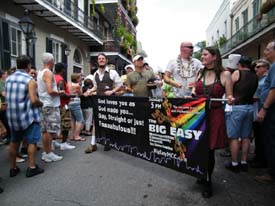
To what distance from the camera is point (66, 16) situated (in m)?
16.7

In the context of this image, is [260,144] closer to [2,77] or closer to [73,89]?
[73,89]

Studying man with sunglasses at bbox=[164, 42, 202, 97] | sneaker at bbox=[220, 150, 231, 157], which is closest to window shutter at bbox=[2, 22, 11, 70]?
man with sunglasses at bbox=[164, 42, 202, 97]

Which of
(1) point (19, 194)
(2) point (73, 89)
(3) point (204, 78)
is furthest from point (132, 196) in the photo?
(2) point (73, 89)

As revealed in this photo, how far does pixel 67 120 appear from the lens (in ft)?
22.5

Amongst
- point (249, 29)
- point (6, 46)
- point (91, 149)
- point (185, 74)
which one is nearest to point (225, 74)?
point (185, 74)

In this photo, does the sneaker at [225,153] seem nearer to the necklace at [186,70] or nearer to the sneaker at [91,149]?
the necklace at [186,70]

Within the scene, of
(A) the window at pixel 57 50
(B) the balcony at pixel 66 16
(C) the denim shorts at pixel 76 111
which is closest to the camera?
(C) the denim shorts at pixel 76 111

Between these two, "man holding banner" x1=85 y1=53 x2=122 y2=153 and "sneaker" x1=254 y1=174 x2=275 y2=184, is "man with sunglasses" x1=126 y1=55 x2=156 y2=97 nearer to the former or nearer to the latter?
"man holding banner" x1=85 y1=53 x2=122 y2=153

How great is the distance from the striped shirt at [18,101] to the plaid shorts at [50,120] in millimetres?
849

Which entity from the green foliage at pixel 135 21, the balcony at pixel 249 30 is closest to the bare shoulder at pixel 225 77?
the balcony at pixel 249 30

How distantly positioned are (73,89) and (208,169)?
4.46 meters

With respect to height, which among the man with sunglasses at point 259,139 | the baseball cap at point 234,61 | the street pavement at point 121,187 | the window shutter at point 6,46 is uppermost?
the window shutter at point 6,46

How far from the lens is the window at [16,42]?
12758 millimetres

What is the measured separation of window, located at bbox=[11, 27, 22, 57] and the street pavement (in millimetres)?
8473
